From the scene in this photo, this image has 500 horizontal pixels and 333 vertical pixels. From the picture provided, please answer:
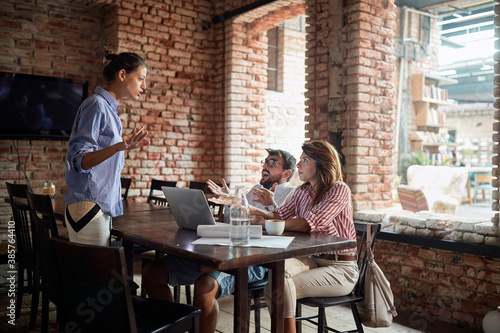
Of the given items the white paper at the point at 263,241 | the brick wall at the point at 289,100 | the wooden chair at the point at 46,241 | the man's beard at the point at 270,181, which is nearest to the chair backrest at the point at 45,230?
the wooden chair at the point at 46,241

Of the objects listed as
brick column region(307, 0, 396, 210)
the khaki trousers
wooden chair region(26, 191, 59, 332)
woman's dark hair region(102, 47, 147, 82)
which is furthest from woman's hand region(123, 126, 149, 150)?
brick column region(307, 0, 396, 210)

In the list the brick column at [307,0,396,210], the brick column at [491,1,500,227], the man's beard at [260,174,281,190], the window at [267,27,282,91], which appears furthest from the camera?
the window at [267,27,282,91]

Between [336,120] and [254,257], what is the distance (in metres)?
2.34

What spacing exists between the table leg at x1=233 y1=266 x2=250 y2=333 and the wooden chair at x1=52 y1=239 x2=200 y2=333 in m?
0.46

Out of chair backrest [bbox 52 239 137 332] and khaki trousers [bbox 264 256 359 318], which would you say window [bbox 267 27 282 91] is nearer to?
khaki trousers [bbox 264 256 359 318]

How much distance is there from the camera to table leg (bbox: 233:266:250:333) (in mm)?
1854

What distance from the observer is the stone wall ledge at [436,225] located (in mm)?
2992

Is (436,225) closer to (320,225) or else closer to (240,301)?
(320,225)

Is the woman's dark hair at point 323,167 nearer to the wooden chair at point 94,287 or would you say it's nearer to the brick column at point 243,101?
the wooden chair at point 94,287

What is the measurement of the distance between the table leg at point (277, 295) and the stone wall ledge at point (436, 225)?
5.54 feet

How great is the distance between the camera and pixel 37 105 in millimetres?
4641

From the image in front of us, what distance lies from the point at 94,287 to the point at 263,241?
2.57ft

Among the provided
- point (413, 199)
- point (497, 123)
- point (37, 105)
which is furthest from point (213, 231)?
point (37, 105)

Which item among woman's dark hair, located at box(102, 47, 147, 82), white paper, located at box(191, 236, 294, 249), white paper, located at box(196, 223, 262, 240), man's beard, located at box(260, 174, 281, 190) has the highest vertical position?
woman's dark hair, located at box(102, 47, 147, 82)
